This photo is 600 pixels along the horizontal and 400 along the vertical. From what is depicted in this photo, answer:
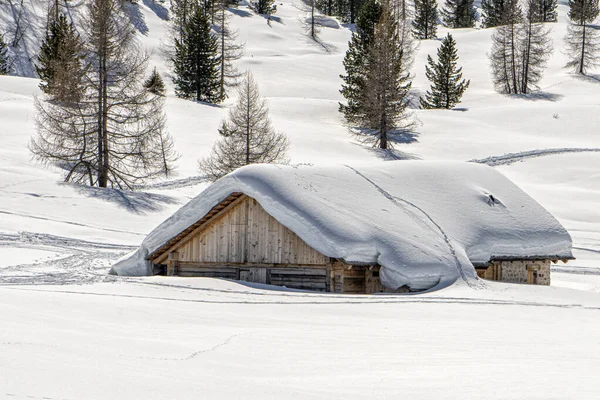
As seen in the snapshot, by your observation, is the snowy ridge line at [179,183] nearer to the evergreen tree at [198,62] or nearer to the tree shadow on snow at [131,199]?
the tree shadow on snow at [131,199]

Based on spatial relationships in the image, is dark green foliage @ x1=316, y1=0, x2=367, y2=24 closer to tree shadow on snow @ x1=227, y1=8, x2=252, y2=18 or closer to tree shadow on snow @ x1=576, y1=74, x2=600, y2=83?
tree shadow on snow @ x1=227, y1=8, x2=252, y2=18

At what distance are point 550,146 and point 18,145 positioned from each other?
32.9m

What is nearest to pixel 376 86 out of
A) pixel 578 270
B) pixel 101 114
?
pixel 101 114

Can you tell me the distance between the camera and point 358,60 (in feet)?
188

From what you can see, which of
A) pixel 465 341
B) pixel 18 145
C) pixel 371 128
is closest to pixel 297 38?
pixel 371 128

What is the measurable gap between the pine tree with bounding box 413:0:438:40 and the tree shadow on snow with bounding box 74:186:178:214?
63421 millimetres

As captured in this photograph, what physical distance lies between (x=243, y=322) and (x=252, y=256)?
826 centimetres

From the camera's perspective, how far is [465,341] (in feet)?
36.2

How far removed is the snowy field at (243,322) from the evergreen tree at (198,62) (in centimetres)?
1640

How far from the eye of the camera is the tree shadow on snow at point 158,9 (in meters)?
97.9

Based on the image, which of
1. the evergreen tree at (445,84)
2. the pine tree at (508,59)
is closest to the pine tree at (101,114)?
the evergreen tree at (445,84)

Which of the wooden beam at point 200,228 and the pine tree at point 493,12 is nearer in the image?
the wooden beam at point 200,228

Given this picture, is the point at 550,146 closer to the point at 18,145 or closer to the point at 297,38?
the point at 18,145

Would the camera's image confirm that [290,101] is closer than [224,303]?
No
